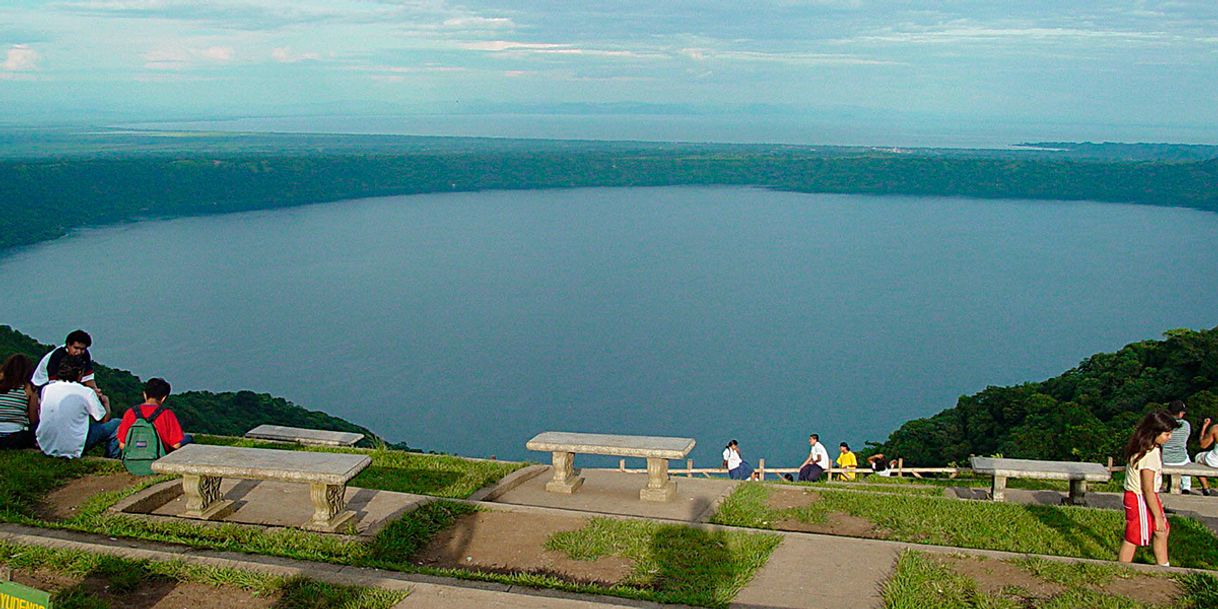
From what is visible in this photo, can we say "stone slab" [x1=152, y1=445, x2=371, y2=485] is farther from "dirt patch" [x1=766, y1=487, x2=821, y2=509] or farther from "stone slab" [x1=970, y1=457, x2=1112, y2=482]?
"stone slab" [x1=970, y1=457, x2=1112, y2=482]

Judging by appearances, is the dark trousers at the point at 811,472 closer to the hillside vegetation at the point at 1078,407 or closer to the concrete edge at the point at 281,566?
the concrete edge at the point at 281,566

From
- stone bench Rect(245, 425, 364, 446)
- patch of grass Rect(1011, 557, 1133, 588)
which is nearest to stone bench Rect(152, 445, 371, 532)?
stone bench Rect(245, 425, 364, 446)

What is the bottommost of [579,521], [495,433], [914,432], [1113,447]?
[495,433]

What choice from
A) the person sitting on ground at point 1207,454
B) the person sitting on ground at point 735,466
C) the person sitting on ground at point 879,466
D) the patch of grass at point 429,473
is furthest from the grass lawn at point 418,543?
the person sitting on ground at point 879,466

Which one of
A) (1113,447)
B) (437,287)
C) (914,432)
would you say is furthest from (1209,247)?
(1113,447)

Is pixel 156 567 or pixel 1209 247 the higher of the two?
pixel 156 567

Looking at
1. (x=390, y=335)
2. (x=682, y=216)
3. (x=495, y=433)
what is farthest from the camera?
(x=682, y=216)

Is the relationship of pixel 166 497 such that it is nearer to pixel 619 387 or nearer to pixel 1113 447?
pixel 1113 447
